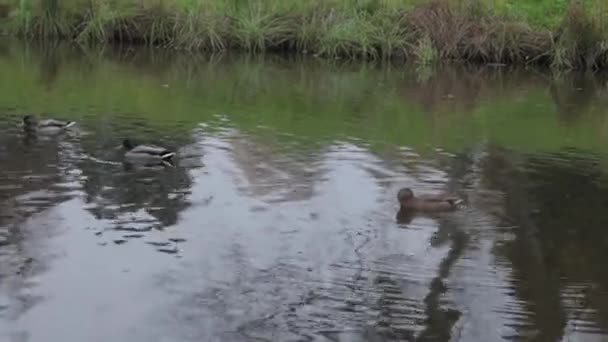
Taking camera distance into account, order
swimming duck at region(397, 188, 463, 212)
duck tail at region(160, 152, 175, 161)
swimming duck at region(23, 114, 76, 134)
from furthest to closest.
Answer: swimming duck at region(23, 114, 76, 134) < duck tail at region(160, 152, 175, 161) < swimming duck at region(397, 188, 463, 212)

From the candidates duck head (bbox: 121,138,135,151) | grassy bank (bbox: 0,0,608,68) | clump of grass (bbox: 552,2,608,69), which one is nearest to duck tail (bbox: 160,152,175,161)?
duck head (bbox: 121,138,135,151)

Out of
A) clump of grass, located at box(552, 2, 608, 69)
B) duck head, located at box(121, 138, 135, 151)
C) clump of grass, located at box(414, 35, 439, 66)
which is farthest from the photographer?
clump of grass, located at box(414, 35, 439, 66)

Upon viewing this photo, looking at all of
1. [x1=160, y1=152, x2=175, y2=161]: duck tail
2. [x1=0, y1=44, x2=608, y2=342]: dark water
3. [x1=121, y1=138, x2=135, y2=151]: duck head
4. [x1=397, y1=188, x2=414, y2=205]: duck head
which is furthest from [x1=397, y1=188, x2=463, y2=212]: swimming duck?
[x1=121, y1=138, x2=135, y2=151]: duck head

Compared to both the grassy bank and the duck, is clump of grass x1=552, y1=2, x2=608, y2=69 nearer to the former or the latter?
the grassy bank

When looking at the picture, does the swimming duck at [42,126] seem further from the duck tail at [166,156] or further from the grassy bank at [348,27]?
the grassy bank at [348,27]

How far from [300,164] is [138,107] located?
15.3 feet

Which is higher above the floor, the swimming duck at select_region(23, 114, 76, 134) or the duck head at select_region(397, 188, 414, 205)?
the duck head at select_region(397, 188, 414, 205)

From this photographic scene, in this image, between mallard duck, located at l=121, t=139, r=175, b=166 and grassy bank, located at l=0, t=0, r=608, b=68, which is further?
grassy bank, located at l=0, t=0, r=608, b=68

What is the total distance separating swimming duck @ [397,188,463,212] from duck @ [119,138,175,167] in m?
2.71

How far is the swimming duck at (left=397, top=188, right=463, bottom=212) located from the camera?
900 centimetres

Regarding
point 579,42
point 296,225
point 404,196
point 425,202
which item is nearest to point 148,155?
point 296,225

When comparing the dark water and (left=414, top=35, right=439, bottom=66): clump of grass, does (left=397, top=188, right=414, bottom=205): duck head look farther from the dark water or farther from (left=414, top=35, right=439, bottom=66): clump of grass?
(left=414, top=35, right=439, bottom=66): clump of grass

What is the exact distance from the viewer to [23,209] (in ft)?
28.3

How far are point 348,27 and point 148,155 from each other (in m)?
14.8
